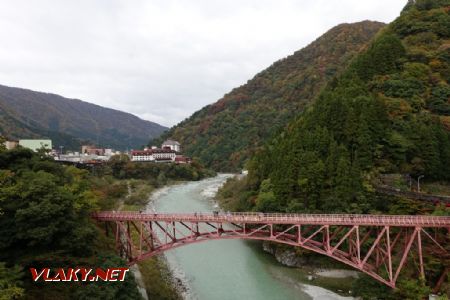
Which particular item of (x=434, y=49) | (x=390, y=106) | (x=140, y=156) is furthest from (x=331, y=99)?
(x=140, y=156)

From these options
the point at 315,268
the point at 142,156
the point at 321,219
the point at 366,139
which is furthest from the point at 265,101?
the point at 321,219

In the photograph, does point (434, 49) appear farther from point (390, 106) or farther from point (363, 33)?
point (363, 33)

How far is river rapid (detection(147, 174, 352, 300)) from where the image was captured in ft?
89.2

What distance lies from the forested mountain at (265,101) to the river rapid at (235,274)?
232 ft

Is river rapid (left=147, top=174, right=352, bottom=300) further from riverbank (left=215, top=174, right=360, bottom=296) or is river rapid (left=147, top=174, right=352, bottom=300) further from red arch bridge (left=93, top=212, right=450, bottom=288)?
red arch bridge (left=93, top=212, right=450, bottom=288)

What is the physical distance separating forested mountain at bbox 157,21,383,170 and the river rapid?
70.7m

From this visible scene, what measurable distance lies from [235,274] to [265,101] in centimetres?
11219

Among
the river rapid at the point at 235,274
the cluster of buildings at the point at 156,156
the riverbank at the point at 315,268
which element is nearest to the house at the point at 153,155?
the cluster of buildings at the point at 156,156

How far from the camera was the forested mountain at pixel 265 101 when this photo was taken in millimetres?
114438

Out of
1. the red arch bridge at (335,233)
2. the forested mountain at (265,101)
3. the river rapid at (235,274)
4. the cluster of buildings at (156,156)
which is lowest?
the river rapid at (235,274)

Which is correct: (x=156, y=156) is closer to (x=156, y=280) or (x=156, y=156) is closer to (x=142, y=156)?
(x=142, y=156)

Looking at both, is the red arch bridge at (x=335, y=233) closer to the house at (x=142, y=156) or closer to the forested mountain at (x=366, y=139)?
the forested mountain at (x=366, y=139)

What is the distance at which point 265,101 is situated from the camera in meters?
138

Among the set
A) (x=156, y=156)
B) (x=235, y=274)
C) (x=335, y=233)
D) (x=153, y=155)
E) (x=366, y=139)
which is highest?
(x=366, y=139)
